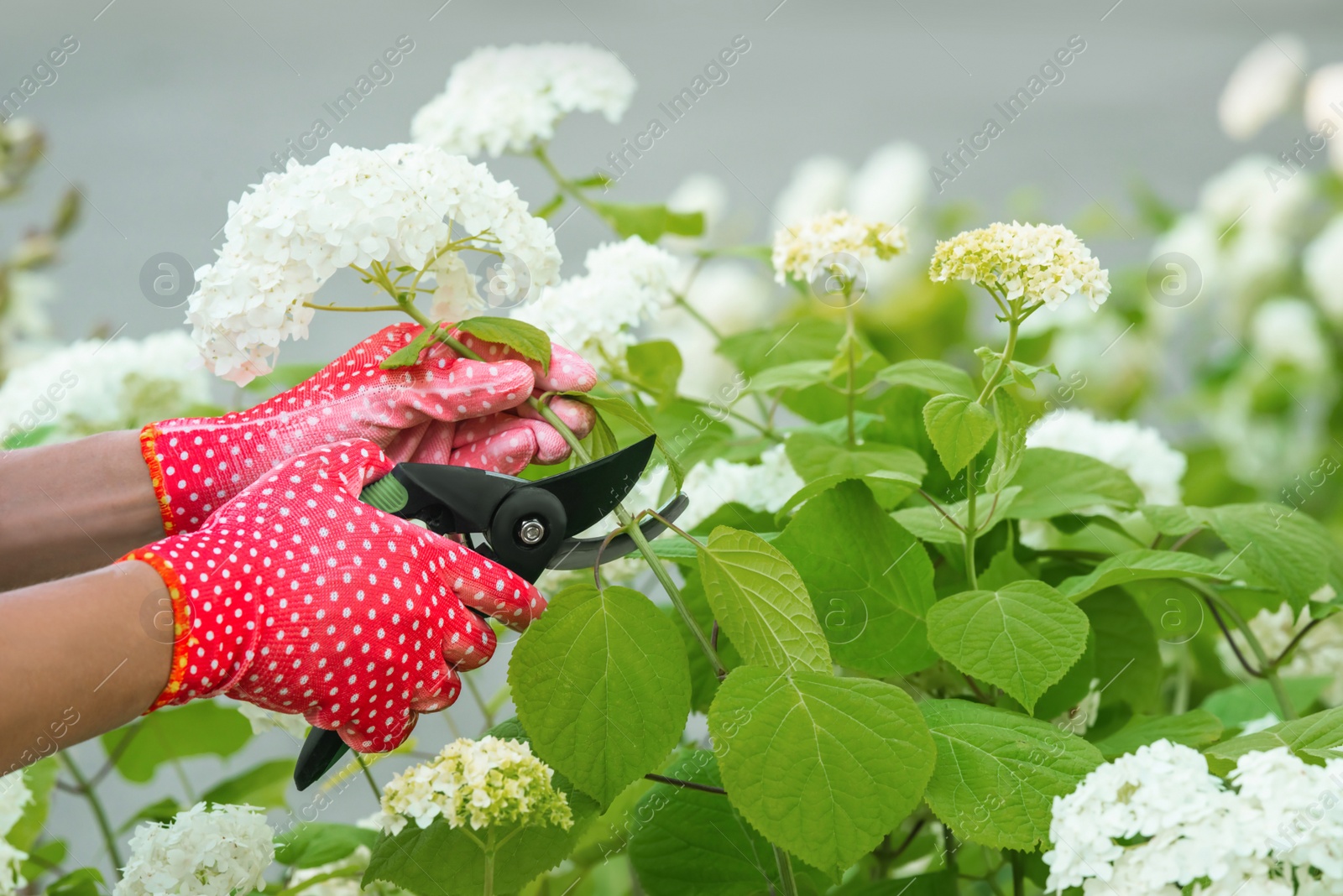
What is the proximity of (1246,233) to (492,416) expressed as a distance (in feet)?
4.55

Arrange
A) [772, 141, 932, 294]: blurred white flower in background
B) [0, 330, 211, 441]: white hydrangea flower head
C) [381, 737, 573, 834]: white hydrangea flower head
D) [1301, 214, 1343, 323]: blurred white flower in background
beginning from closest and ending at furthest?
[381, 737, 573, 834]: white hydrangea flower head < [0, 330, 211, 441]: white hydrangea flower head < [1301, 214, 1343, 323]: blurred white flower in background < [772, 141, 932, 294]: blurred white flower in background

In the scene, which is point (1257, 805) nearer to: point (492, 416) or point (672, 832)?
point (672, 832)

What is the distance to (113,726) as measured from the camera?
1.71 feet

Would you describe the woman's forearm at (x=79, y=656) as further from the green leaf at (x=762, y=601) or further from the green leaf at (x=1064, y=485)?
the green leaf at (x=1064, y=485)

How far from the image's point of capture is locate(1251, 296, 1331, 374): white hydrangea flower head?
58.8 inches

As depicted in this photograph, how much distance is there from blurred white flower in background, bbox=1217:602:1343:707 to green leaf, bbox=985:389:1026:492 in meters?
0.47

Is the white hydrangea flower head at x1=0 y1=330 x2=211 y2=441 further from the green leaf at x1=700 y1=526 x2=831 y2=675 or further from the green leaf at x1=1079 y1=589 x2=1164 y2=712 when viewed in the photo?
the green leaf at x1=1079 y1=589 x2=1164 y2=712

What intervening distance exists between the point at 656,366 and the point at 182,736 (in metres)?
0.56

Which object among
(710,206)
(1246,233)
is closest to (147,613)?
(710,206)

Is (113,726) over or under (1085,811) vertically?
over

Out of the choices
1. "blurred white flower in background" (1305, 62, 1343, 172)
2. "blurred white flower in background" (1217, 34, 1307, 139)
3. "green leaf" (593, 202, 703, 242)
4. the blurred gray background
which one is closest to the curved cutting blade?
"green leaf" (593, 202, 703, 242)

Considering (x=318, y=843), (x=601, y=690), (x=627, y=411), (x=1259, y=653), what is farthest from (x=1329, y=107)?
(x=318, y=843)

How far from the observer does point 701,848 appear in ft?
2.18

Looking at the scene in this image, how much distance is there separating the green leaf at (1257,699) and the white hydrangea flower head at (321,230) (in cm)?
70
